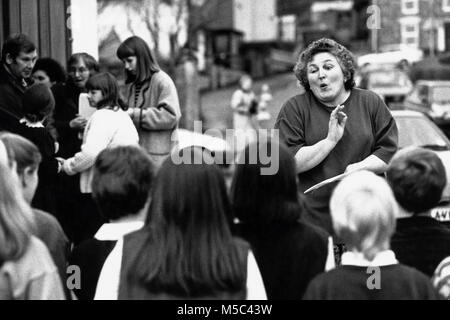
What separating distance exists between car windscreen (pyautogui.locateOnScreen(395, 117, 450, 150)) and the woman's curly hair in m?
4.61

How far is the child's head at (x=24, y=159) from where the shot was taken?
4543 mm

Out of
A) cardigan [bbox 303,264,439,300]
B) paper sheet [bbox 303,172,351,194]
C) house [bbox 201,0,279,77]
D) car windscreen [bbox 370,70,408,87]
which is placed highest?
house [bbox 201,0,279,77]

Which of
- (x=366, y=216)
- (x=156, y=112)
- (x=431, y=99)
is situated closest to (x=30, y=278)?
(x=366, y=216)

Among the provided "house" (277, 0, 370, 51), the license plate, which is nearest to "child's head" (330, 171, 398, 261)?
the license plate

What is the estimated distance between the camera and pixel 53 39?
35.7 ft

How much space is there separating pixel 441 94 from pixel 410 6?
43.4 m

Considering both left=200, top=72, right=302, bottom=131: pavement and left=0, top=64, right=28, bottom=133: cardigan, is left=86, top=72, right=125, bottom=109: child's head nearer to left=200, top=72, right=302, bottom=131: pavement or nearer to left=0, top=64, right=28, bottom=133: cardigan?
left=0, top=64, right=28, bottom=133: cardigan

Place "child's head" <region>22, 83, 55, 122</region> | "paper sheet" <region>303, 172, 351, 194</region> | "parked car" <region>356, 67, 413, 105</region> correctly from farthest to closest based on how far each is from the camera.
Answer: "parked car" <region>356, 67, 413, 105</region>
"child's head" <region>22, 83, 55, 122</region>
"paper sheet" <region>303, 172, 351, 194</region>

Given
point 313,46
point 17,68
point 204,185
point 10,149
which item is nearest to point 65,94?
point 17,68

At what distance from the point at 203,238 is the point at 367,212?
2.18 feet

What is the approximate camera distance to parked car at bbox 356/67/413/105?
104 feet

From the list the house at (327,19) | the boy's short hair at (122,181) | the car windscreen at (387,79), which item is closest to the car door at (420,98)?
the car windscreen at (387,79)

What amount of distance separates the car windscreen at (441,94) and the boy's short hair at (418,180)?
18.8 metres
